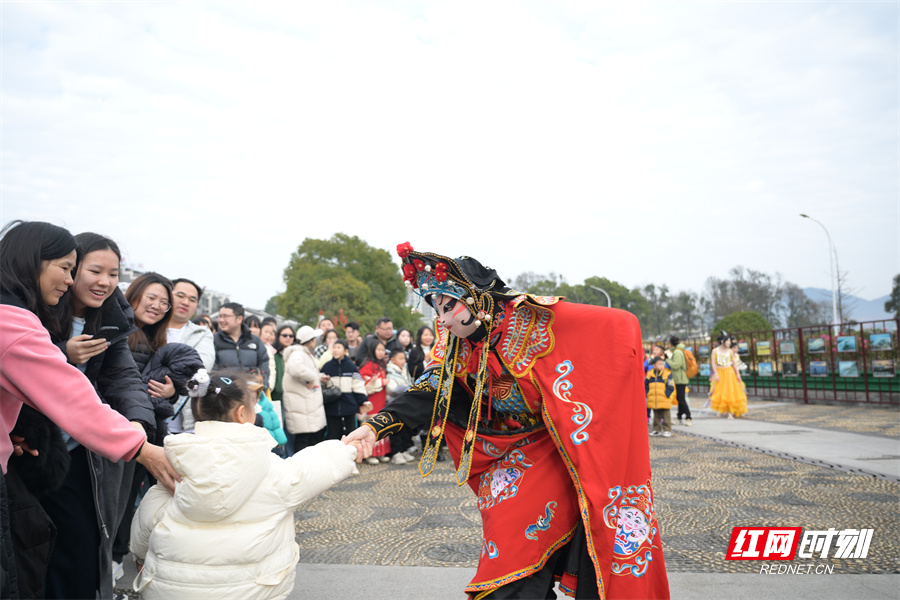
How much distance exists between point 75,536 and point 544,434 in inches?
82.4

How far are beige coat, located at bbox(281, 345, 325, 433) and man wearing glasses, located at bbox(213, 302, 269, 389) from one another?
39.3 inches

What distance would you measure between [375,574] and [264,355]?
10.3ft

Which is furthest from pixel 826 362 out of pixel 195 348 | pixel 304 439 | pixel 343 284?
pixel 343 284

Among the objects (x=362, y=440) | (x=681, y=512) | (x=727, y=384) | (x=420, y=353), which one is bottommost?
(x=681, y=512)

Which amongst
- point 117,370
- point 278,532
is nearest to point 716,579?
point 278,532

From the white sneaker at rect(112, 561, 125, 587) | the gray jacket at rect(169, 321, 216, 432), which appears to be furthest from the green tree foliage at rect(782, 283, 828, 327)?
the white sneaker at rect(112, 561, 125, 587)

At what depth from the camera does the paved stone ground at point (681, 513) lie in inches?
180

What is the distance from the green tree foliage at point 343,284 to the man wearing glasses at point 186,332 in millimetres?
36509

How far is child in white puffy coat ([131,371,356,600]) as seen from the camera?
8.34 ft

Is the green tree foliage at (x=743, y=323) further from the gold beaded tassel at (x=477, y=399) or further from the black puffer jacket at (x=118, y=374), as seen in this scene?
the black puffer jacket at (x=118, y=374)

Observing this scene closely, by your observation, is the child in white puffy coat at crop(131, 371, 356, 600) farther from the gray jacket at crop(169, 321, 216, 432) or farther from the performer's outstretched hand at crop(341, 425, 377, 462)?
the gray jacket at crop(169, 321, 216, 432)

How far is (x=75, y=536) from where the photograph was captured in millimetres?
2656

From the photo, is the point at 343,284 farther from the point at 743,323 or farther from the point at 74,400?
the point at 74,400

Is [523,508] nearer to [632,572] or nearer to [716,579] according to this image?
[632,572]
